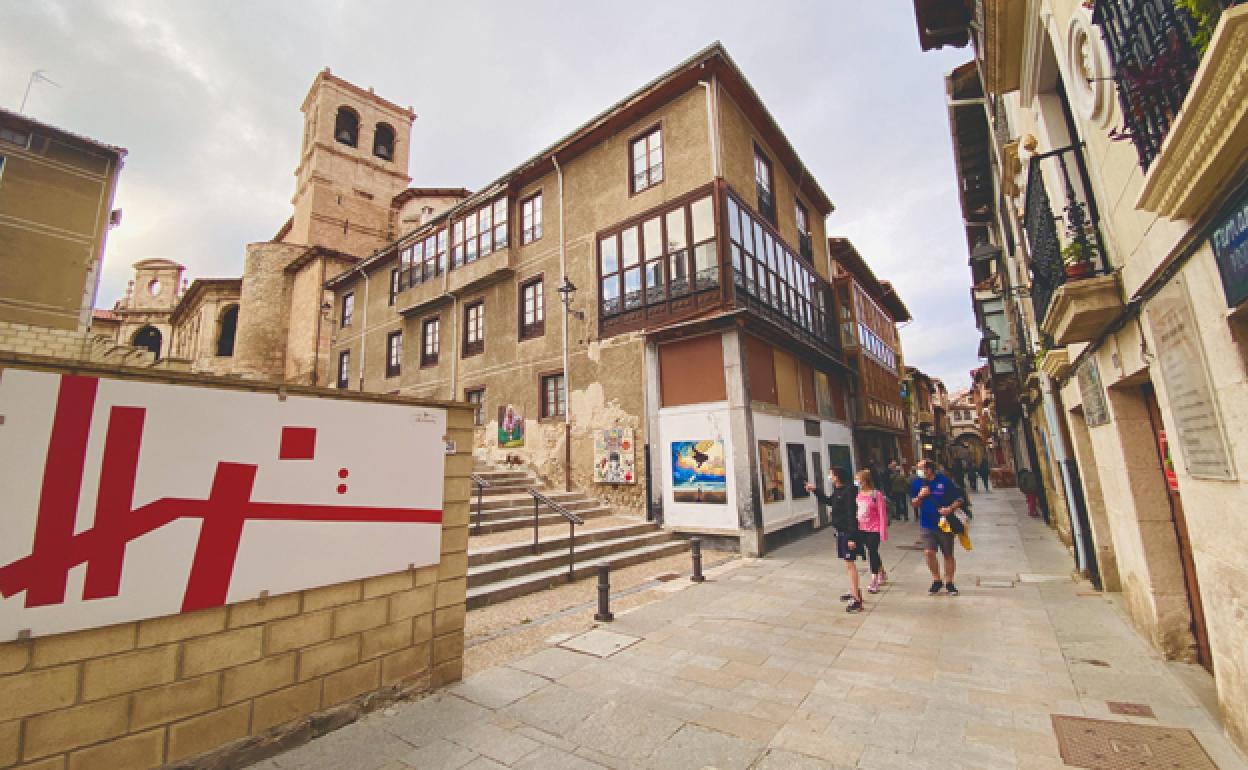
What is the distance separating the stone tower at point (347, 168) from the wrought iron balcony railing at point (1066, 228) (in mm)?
31083

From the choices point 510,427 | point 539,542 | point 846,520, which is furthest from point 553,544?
point 510,427

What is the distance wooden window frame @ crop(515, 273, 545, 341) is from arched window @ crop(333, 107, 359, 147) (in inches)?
939

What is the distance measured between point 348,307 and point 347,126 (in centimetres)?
1591

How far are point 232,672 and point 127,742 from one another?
51 cm

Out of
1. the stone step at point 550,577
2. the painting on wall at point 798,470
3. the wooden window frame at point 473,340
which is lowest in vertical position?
the stone step at point 550,577

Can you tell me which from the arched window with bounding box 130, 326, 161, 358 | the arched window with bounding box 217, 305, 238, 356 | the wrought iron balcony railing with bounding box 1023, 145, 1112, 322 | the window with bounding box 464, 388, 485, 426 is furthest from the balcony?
the arched window with bounding box 130, 326, 161, 358

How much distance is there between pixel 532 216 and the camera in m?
16.7

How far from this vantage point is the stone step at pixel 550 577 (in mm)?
6734

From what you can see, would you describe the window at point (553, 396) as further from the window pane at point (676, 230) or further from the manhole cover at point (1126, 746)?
the manhole cover at point (1126, 746)


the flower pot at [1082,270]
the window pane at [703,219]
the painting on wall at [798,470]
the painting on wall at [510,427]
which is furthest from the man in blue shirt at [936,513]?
the painting on wall at [510,427]

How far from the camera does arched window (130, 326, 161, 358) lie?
119 ft

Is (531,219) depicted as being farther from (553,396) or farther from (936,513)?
(936,513)

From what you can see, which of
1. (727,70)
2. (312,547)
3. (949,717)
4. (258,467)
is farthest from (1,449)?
(727,70)

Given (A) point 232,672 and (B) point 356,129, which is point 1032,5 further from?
(B) point 356,129
